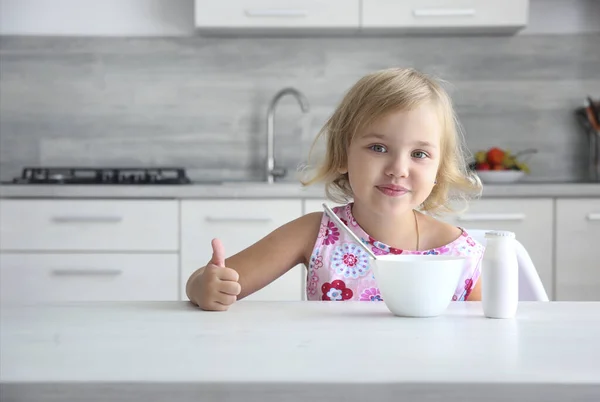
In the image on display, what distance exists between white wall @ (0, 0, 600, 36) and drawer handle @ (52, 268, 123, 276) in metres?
1.17

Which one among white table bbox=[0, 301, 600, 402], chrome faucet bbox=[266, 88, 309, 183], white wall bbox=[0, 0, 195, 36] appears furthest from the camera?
white wall bbox=[0, 0, 195, 36]

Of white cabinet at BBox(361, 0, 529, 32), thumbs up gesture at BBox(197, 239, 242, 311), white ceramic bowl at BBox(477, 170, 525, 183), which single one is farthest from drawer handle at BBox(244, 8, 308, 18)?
thumbs up gesture at BBox(197, 239, 242, 311)

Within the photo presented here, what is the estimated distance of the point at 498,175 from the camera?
10.1 feet

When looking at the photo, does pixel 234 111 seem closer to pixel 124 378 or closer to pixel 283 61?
pixel 283 61

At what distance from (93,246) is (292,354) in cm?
220

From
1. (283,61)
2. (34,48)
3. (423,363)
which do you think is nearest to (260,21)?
(283,61)

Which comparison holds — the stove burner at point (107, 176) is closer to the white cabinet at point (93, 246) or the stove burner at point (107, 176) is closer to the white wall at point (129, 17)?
the white cabinet at point (93, 246)

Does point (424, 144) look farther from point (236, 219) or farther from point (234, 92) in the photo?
point (234, 92)

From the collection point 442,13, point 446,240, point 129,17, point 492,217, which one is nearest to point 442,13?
point 442,13

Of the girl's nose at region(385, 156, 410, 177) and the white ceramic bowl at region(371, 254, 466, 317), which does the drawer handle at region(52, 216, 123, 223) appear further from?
the white ceramic bowl at region(371, 254, 466, 317)

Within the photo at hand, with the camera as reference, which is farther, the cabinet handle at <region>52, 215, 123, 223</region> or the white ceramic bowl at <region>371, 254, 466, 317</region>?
the cabinet handle at <region>52, 215, 123, 223</region>

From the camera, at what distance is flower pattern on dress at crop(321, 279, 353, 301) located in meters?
1.46

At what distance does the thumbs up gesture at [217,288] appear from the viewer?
1.05m

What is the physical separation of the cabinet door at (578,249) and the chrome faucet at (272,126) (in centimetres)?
115
